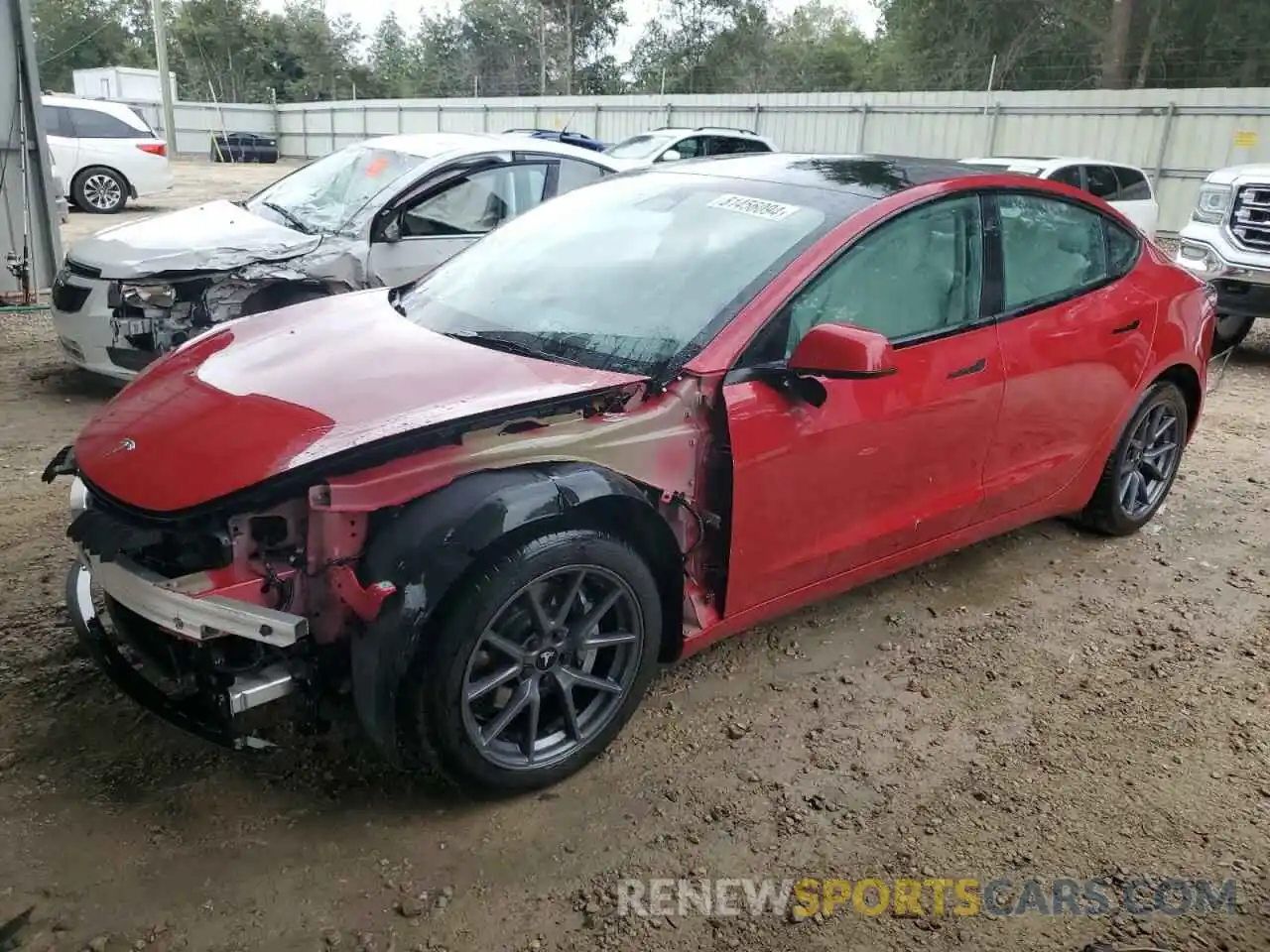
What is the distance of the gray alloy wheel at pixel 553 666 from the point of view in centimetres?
257

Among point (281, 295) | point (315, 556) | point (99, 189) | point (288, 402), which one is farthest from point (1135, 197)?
point (99, 189)

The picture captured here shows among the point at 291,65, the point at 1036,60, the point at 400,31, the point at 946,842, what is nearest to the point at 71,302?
the point at 946,842

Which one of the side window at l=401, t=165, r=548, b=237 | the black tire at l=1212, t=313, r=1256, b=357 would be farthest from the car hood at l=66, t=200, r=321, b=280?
the black tire at l=1212, t=313, r=1256, b=357

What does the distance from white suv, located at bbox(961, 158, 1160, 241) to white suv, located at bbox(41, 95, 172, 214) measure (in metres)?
12.2

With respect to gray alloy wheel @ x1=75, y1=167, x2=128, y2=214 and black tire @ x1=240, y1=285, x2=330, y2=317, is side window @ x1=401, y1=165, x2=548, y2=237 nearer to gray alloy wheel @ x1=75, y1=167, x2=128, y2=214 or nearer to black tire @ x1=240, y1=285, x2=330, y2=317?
black tire @ x1=240, y1=285, x2=330, y2=317

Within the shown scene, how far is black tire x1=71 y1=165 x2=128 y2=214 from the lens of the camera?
1498cm

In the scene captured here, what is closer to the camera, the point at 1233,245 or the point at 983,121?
the point at 1233,245

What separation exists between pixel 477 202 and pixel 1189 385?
163 inches

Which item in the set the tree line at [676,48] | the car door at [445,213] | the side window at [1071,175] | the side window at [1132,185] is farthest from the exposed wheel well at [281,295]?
the tree line at [676,48]

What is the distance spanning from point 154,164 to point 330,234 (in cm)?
1159

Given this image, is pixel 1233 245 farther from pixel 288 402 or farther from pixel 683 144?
pixel 683 144

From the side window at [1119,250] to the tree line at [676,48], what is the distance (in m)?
21.7

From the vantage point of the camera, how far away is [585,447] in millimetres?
2641

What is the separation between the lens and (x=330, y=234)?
5961 millimetres
